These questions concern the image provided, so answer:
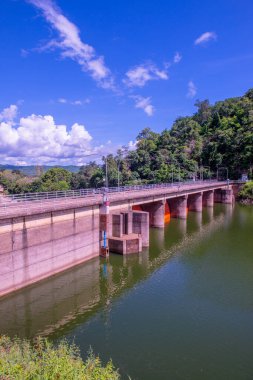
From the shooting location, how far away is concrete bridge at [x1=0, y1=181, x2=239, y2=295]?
2286 cm

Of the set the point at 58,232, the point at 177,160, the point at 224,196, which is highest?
the point at 177,160

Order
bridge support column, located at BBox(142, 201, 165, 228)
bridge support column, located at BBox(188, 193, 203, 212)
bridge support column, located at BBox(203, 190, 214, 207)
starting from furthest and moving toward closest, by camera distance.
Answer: bridge support column, located at BBox(203, 190, 214, 207) < bridge support column, located at BBox(188, 193, 203, 212) < bridge support column, located at BBox(142, 201, 165, 228)

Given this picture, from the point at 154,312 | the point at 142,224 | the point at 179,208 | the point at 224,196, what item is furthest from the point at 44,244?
the point at 224,196

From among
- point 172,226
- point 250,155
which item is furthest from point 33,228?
point 250,155

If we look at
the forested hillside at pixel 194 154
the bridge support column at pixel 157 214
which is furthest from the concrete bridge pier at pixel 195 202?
the forested hillside at pixel 194 154

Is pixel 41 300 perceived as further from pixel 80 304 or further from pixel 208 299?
pixel 208 299

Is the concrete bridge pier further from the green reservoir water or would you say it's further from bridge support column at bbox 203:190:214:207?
the green reservoir water

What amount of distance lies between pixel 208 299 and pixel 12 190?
10568 cm

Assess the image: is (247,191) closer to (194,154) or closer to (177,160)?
(177,160)

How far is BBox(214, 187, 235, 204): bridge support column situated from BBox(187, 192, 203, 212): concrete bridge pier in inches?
711

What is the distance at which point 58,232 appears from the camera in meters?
27.3

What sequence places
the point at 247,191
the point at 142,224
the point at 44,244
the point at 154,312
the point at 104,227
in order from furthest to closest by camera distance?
the point at 247,191 → the point at 142,224 → the point at 104,227 → the point at 44,244 → the point at 154,312

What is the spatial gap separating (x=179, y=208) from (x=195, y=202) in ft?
35.0

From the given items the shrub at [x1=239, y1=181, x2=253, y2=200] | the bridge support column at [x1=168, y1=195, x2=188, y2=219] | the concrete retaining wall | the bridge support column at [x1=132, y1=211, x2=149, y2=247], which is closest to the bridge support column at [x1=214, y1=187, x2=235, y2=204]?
the shrub at [x1=239, y1=181, x2=253, y2=200]
